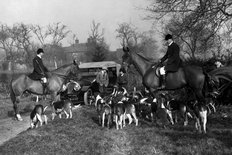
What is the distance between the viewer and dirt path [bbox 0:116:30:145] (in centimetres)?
942

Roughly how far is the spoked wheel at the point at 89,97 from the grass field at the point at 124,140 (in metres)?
5.32

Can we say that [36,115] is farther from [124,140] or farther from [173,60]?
[173,60]

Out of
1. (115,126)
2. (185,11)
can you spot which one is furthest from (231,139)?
(185,11)

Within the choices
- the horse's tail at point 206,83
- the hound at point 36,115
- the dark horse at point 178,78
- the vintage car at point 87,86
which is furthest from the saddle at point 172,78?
the vintage car at point 87,86

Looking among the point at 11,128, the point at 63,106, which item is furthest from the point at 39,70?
the point at 11,128

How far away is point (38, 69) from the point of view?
37.8 feet

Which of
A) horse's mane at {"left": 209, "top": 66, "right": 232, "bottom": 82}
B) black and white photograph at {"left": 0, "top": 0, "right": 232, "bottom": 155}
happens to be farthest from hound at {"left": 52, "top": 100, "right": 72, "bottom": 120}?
horse's mane at {"left": 209, "top": 66, "right": 232, "bottom": 82}

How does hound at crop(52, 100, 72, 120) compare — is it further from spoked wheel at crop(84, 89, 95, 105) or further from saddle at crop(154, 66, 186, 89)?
saddle at crop(154, 66, 186, 89)

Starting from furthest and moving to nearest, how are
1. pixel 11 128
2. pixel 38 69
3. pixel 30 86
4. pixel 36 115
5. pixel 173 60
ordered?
pixel 30 86, pixel 38 69, pixel 11 128, pixel 36 115, pixel 173 60

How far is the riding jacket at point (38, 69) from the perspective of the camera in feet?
37.4

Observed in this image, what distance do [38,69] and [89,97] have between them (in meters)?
4.43

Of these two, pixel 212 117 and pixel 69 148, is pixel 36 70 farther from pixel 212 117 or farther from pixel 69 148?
pixel 212 117

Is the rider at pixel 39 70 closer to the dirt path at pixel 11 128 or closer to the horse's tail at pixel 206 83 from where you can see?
the dirt path at pixel 11 128

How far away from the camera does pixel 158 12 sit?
45.3 feet
